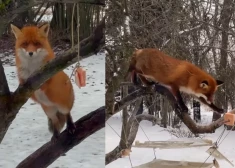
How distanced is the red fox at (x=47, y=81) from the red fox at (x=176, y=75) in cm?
20

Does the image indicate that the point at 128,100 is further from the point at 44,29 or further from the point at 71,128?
the point at 44,29

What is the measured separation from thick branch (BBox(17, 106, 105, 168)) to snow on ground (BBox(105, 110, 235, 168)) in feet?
0.21

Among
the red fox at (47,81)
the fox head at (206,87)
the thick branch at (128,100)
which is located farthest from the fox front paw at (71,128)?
the fox head at (206,87)

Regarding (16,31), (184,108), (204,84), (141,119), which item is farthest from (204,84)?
(16,31)

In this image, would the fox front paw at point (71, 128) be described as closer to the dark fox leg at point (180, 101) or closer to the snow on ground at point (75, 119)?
the snow on ground at point (75, 119)

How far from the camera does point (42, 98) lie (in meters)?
1.05

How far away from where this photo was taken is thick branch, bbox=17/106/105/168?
1.09 meters

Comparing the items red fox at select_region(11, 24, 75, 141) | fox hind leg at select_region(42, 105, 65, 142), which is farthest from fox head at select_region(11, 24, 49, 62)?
fox hind leg at select_region(42, 105, 65, 142)

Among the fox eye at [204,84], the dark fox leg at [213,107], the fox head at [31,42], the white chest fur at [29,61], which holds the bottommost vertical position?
the dark fox leg at [213,107]

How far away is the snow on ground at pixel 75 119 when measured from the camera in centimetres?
107

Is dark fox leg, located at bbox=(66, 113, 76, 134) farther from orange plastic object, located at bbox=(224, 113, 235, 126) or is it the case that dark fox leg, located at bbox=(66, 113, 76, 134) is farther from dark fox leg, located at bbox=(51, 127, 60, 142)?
orange plastic object, located at bbox=(224, 113, 235, 126)

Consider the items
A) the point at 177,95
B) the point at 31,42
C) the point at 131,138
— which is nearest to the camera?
the point at 31,42

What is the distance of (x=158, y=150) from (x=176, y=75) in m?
0.26

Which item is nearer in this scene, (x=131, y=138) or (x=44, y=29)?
(x=44, y=29)
